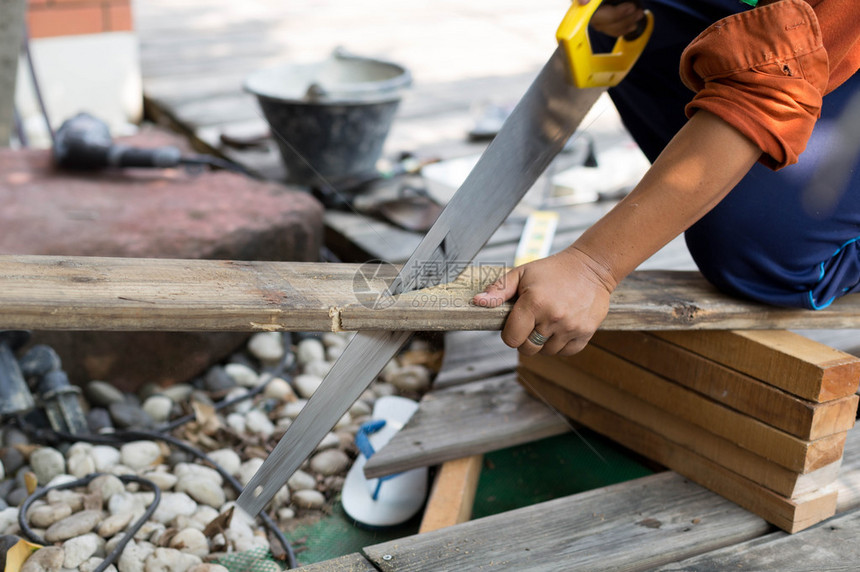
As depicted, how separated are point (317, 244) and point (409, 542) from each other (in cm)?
120

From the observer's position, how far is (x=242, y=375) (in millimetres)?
1849

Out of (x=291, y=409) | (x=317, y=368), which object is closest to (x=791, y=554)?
(x=291, y=409)

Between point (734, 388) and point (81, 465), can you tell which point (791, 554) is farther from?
point (81, 465)

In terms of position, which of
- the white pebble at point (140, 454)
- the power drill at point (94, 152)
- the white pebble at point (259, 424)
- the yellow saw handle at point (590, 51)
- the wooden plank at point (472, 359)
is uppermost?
the yellow saw handle at point (590, 51)

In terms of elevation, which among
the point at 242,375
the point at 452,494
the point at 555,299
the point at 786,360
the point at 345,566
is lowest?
the point at 242,375

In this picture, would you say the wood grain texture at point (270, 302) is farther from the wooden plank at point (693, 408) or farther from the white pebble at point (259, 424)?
the white pebble at point (259, 424)

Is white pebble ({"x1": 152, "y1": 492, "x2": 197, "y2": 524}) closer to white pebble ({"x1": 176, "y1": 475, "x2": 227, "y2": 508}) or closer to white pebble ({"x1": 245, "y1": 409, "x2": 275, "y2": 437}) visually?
white pebble ({"x1": 176, "y1": 475, "x2": 227, "y2": 508})

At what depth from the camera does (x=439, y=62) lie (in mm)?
3980

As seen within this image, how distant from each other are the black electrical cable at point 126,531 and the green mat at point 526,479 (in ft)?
0.78

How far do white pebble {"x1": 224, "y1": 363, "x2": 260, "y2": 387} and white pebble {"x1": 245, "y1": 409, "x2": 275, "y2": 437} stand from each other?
0.16 meters

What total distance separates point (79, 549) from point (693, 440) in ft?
3.09

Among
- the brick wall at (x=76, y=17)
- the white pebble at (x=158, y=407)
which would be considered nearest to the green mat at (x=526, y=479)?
the white pebble at (x=158, y=407)

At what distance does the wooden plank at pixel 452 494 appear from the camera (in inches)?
50.1

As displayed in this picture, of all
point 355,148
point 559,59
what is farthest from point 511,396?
point 355,148
